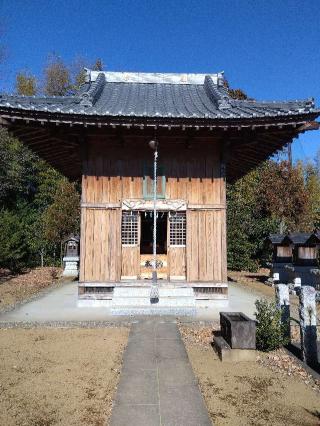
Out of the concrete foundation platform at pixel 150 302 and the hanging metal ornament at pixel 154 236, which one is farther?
the hanging metal ornament at pixel 154 236

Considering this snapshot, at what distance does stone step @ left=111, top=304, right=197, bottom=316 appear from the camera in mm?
11164

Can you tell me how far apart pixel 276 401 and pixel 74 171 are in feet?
52.7

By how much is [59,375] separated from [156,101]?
38.3 feet

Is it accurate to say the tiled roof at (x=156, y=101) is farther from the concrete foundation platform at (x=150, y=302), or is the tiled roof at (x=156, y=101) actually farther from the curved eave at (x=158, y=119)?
the concrete foundation platform at (x=150, y=302)

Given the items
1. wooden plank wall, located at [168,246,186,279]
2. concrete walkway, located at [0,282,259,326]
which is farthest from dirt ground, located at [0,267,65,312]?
wooden plank wall, located at [168,246,186,279]

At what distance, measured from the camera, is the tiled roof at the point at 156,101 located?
1132 cm

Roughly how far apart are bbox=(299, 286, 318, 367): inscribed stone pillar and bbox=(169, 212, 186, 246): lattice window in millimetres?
6041

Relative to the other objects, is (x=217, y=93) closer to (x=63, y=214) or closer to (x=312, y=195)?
(x=63, y=214)

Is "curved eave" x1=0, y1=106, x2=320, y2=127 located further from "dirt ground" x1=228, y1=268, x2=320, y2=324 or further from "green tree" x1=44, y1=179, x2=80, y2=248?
"green tree" x1=44, y1=179, x2=80, y2=248

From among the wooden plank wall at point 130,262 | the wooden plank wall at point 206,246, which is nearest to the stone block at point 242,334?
the wooden plank wall at point 206,246

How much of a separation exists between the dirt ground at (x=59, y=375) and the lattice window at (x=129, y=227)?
397cm

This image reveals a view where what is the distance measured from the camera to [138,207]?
42.0 feet

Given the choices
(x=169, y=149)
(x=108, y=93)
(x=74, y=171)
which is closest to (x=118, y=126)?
(x=169, y=149)

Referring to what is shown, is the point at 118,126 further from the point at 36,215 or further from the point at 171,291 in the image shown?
the point at 36,215
